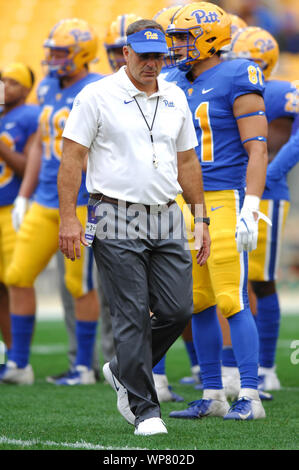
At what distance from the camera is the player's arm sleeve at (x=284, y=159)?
5.12 meters

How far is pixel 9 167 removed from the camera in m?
6.12

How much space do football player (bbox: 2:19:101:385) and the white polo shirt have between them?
1893mm

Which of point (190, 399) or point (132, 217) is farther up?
point (132, 217)

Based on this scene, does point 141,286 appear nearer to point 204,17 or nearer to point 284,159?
point 204,17

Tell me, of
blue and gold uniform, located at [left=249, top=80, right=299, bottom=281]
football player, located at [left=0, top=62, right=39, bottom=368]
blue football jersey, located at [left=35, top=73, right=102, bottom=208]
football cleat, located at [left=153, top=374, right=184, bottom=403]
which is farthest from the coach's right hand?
football player, located at [left=0, top=62, right=39, bottom=368]

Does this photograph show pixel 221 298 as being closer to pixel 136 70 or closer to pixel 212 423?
pixel 212 423

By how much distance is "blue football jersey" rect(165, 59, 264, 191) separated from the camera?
4254 mm

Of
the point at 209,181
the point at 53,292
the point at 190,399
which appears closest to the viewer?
the point at 209,181

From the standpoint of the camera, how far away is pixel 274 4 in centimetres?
1514

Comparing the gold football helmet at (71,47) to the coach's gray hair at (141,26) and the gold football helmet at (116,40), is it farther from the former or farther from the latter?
the coach's gray hair at (141,26)

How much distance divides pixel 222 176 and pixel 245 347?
2.61 feet

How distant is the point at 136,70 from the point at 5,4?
13126 mm

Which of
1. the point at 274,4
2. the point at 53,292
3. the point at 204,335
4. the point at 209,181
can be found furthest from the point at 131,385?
the point at 274,4

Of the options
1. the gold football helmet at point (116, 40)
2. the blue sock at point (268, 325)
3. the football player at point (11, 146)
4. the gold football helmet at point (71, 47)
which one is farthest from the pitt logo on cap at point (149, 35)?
the football player at point (11, 146)
